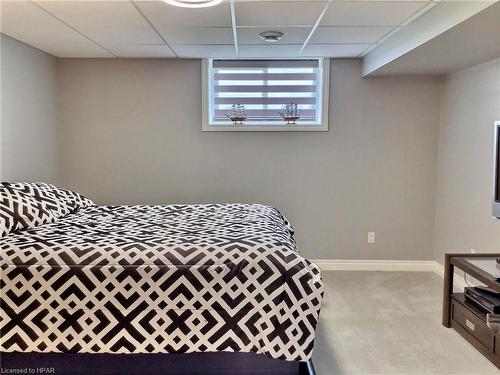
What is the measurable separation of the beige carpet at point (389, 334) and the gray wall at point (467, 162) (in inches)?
21.6

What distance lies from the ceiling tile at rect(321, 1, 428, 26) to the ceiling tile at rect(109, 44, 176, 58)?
148 cm

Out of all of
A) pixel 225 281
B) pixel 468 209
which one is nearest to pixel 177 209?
pixel 225 281

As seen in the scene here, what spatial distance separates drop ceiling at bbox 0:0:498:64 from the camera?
2.48m

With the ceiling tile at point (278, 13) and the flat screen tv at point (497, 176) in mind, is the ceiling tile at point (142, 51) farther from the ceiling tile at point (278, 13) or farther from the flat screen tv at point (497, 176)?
the flat screen tv at point (497, 176)

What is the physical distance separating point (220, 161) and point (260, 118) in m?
0.61

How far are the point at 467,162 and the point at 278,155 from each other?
5.59 feet

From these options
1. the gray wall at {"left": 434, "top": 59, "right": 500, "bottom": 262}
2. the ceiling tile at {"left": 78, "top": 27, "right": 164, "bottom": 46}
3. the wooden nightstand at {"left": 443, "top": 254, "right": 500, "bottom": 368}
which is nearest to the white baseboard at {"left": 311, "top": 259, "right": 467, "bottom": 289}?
the gray wall at {"left": 434, "top": 59, "right": 500, "bottom": 262}

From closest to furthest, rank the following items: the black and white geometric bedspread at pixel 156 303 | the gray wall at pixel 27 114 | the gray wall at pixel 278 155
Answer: the black and white geometric bedspread at pixel 156 303 → the gray wall at pixel 27 114 → the gray wall at pixel 278 155

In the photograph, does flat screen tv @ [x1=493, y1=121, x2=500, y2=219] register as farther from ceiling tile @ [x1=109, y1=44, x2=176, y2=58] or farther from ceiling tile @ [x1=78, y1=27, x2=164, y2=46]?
ceiling tile @ [x1=109, y1=44, x2=176, y2=58]

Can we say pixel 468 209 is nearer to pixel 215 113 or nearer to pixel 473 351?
pixel 473 351

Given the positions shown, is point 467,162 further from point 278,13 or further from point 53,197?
point 53,197

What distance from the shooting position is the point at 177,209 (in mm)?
3189

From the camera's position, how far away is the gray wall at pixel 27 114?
10.4 ft

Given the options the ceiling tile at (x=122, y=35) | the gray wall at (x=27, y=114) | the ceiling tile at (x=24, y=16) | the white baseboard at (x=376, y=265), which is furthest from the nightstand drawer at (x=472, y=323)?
the gray wall at (x=27, y=114)
